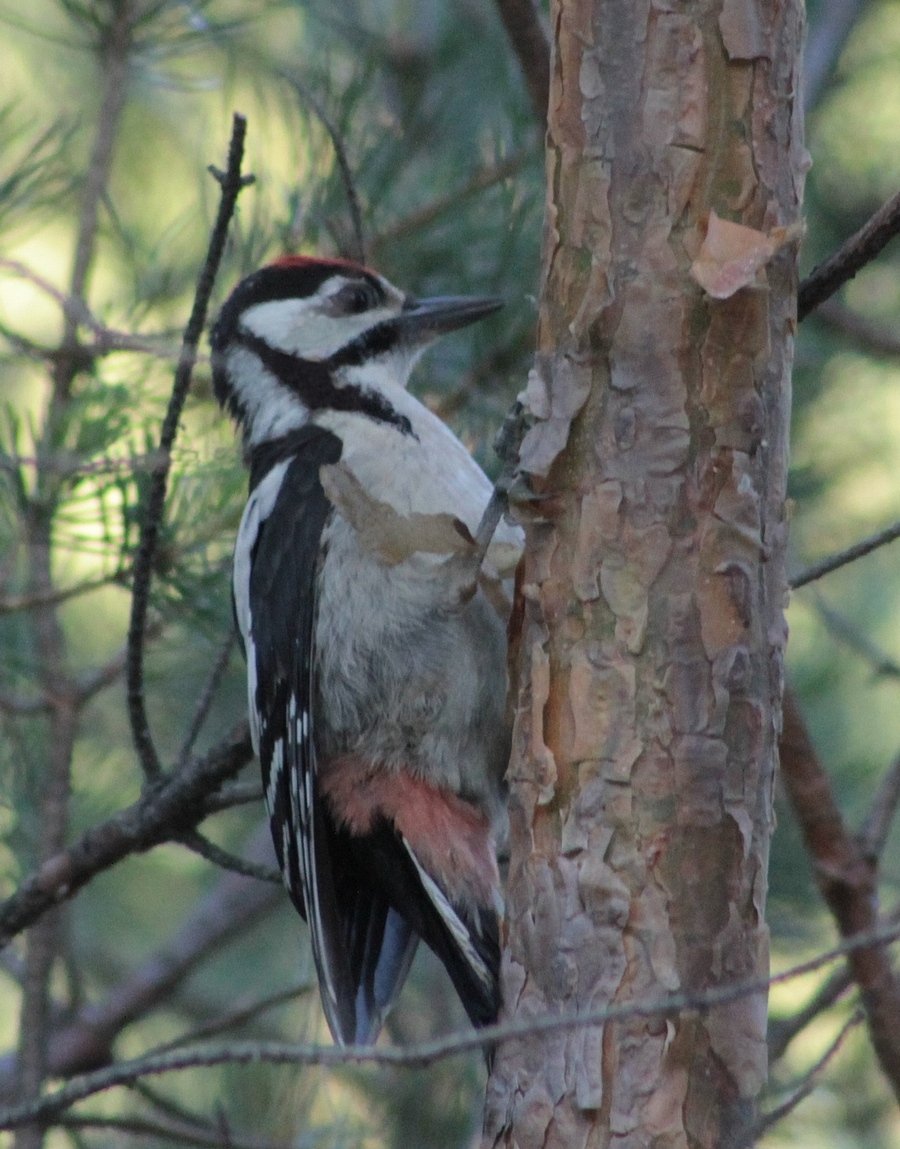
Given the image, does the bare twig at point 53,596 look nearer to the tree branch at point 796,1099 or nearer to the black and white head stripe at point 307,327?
the black and white head stripe at point 307,327

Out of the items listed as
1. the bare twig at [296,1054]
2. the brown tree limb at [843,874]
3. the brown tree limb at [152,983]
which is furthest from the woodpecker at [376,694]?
the bare twig at [296,1054]

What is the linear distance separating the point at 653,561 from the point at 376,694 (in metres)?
0.74

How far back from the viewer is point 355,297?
2389 mm

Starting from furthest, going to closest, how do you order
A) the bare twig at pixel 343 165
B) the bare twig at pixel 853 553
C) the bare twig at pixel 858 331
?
the bare twig at pixel 858 331
the bare twig at pixel 343 165
the bare twig at pixel 853 553

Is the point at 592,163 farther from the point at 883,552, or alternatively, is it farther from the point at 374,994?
the point at 883,552

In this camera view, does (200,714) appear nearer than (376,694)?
Yes

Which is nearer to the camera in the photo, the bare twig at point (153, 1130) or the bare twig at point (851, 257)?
the bare twig at point (851, 257)

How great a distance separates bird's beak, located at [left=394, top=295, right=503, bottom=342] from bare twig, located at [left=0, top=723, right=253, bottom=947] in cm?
73

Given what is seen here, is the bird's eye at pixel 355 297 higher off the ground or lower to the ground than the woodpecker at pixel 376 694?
higher

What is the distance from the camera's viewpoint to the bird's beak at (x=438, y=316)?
7.88ft

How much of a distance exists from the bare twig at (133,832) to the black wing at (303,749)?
8 cm

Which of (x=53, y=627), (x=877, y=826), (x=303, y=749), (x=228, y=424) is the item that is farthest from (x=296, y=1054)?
(x=228, y=424)

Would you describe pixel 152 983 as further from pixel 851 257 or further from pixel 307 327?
pixel 851 257

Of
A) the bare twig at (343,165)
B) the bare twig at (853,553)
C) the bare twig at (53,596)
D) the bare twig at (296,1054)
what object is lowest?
the bare twig at (296,1054)
